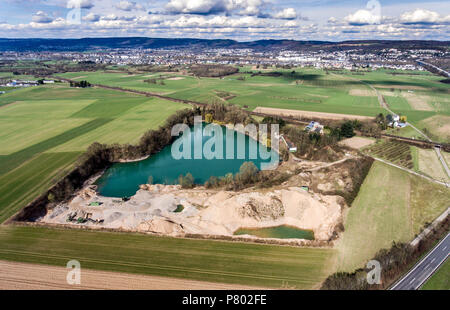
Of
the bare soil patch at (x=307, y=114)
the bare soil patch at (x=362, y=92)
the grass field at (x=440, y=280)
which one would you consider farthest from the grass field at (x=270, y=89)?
the grass field at (x=440, y=280)

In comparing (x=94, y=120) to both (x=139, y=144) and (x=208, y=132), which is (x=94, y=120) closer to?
(x=139, y=144)

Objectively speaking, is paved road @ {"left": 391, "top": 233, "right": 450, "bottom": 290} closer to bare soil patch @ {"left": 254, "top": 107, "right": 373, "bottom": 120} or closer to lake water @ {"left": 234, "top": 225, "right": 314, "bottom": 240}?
lake water @ {"left": 234, "top": 225, "right": 314, "bottom": 240}

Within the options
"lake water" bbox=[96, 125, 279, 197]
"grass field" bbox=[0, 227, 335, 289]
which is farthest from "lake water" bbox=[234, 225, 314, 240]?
"lake water" bbox=[96, 125, 279, 197]

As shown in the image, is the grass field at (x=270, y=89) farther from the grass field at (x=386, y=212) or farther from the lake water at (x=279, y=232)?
the lake water at (x=279, y=232)

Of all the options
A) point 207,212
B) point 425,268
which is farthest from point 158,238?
point 425,268

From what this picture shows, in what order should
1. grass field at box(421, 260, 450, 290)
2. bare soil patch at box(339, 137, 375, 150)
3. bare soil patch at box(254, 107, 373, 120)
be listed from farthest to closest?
bare soil patch at box(254, 107, 373, 120), bare soil patch at box(339, 137, 375, 150), grass field at box(421, 260, 450, 290)

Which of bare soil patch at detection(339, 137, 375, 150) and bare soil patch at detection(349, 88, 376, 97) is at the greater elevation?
bare soil patch at detection(349, 88, 376, 97)
